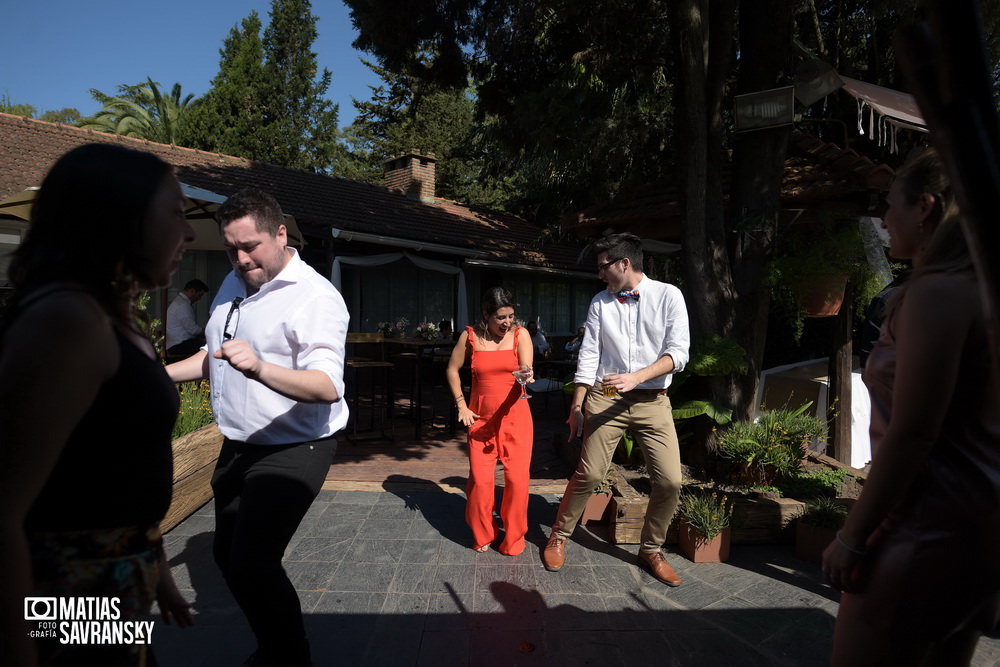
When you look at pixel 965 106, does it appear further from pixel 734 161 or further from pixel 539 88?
pixel 539 88

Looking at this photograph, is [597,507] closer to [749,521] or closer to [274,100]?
[749,521]

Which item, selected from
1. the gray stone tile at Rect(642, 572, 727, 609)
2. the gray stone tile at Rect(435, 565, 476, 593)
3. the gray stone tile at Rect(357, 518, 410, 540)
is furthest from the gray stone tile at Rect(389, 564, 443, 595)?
the gray stone tile at Rect(642, 572, 727, 609)

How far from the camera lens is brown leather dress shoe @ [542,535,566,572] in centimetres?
381

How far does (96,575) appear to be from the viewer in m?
1.23

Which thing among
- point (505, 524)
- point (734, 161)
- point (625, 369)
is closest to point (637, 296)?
point (625, 369)

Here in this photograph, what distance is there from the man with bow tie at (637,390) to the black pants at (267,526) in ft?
6.09

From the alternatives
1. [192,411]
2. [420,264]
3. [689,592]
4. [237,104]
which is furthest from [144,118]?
[689,592]

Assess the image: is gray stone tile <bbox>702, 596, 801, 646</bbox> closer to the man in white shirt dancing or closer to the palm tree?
the man in white shirt dancing

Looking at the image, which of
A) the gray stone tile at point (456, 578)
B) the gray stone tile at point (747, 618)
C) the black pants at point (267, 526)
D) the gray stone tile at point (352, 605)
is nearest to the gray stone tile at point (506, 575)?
the gray stone tile at point (456, 578)

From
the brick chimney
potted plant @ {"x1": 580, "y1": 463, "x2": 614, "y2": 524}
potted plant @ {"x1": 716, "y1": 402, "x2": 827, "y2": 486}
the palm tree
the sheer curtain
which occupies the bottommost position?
potted plant @ {"x1": 580, "y1": 463, "x2": 614, "y2": 524}

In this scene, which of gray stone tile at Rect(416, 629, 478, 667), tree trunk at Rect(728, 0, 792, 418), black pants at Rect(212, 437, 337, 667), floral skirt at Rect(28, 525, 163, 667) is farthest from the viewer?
tree trunk at Rect(728, 0, 792, 418)

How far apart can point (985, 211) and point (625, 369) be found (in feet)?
10.5

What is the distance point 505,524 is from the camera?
4105 millimetres

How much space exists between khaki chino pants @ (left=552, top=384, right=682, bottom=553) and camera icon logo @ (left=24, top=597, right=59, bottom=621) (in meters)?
2.94
